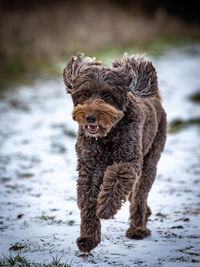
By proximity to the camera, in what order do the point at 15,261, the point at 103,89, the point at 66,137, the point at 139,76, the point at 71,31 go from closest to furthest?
the point at 15,261 < the point at 103,89 < the point at 139,76 < the point at 66,137 < the point at 71,31

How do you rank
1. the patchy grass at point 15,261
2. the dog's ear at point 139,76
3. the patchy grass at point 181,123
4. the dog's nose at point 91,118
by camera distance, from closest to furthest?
the patchy grass at point 15,261 → the dog's nose at point 91,118 → the dog's ear at point 139,76 → the patchy grass at point 181,123

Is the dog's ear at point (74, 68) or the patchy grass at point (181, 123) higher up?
the patchy grass at point (181, 123)

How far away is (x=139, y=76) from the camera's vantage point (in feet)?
14.4

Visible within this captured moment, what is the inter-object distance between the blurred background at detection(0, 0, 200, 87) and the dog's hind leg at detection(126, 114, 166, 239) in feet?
33.7

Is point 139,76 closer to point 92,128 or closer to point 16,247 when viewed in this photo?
point 92,128

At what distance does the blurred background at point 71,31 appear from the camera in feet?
56.3

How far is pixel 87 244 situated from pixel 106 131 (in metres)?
1.04

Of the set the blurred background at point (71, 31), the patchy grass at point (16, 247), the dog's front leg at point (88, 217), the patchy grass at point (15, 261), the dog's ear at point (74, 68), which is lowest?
the patchy grass at point (15, 261)

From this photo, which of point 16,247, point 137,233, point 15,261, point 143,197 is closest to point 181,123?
point 143,197

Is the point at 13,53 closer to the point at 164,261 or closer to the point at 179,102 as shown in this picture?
the point at 179,102

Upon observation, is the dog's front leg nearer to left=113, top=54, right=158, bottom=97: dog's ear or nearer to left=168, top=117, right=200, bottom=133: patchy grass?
left=113, top=54, right=158, bottom=97: dog's ear

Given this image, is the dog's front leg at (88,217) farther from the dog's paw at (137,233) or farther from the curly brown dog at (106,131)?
the dog's paw at (137,233)

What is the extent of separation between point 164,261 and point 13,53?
14.0 metres

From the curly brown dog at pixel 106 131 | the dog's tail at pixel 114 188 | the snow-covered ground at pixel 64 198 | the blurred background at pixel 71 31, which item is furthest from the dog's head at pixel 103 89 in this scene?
the blurred background at pixel 71 31
